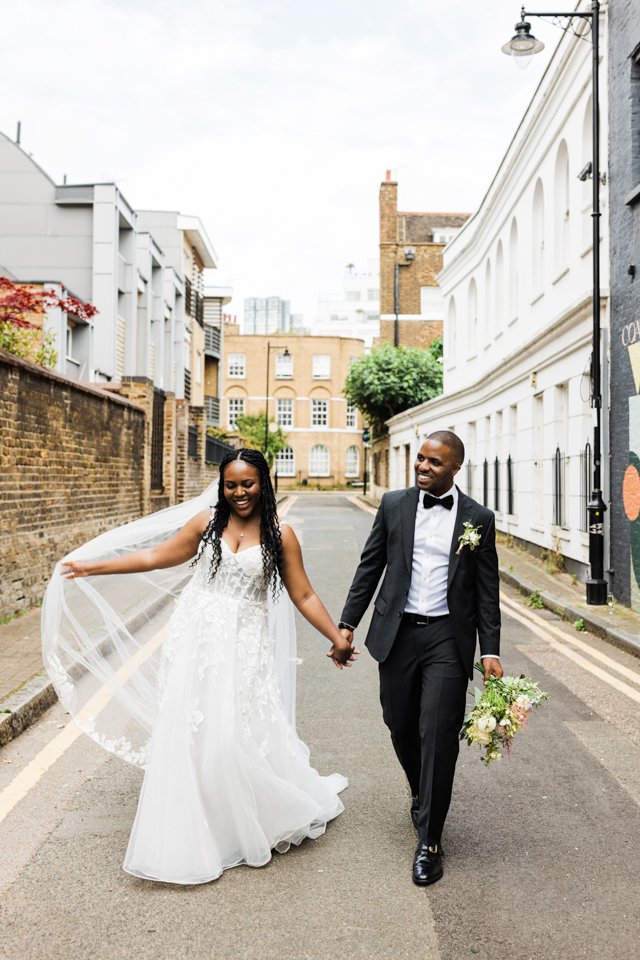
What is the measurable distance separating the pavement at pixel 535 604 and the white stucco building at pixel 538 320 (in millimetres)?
622

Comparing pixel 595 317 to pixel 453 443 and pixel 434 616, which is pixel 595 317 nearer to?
pixel 453 443

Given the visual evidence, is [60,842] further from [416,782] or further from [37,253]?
[37,253]

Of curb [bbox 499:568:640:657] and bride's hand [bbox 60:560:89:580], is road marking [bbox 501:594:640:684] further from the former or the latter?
bride's hand [bbox 60:560:89:580]

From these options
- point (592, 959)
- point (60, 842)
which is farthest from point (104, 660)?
point (592, 959)

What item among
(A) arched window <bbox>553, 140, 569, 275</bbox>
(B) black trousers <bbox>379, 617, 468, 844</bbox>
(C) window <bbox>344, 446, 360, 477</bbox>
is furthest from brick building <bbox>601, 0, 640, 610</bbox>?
(C) window <bbox>344, 446, 360, 477</bbox>

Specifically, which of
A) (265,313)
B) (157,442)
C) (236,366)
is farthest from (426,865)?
(265,313)

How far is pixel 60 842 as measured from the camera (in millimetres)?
4445

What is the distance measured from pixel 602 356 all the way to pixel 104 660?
9.47 m

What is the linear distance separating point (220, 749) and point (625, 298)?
9.52 metres

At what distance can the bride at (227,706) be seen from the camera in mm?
4047

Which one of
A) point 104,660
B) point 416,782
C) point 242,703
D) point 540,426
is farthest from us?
point 540,426

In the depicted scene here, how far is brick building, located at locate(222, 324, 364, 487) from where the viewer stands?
3086 inches

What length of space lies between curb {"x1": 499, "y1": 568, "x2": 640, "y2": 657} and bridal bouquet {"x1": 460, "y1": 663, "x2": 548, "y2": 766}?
211 inches

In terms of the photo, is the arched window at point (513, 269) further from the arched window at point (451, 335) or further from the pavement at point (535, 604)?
the arched window at point (451, 335)
